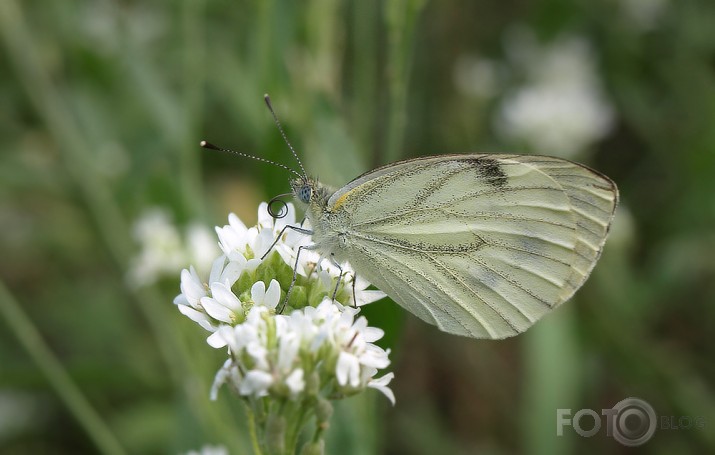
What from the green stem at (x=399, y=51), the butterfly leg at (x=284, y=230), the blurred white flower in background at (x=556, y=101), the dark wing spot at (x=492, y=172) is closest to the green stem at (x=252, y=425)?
the butterfly leg at (x=284, y=230)

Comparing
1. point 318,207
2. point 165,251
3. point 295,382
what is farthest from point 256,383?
point 165,251

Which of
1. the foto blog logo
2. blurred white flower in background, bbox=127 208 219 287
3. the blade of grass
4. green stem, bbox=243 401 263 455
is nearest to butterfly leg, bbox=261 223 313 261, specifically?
green stem, bbox=243 401 263 455

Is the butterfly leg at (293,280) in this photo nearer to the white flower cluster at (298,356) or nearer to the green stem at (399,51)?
the white flower cluster at (298,356)

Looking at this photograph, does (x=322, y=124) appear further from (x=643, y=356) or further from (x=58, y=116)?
(x=643, y=356)

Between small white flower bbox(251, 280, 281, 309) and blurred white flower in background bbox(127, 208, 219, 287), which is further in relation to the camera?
blurred white flower in background bbox(127, 208, 219, 287)

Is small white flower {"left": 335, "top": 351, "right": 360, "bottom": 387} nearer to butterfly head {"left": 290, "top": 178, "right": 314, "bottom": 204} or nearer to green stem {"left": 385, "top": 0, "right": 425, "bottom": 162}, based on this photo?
butterfly head {"left": 290, "top": 178, "right": 314, "bottom": 204}

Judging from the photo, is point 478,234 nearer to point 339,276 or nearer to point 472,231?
point 472,231
